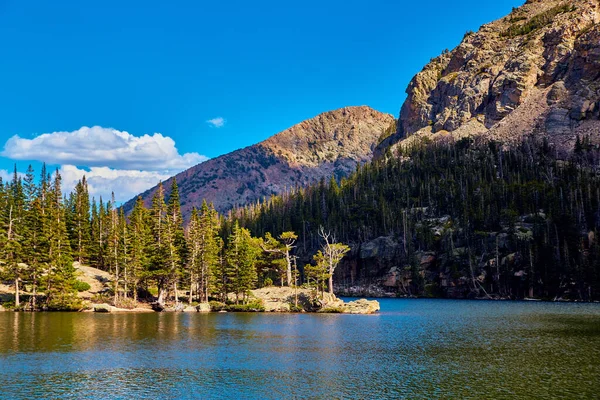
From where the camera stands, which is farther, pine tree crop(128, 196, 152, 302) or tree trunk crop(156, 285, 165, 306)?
tree trunk crop(156, 285, 165, 306)

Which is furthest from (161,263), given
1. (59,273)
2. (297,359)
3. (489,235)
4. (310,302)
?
(489,235)

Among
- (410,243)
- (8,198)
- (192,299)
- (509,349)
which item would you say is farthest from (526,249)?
(8,198)

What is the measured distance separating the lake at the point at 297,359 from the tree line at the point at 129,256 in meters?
15.9

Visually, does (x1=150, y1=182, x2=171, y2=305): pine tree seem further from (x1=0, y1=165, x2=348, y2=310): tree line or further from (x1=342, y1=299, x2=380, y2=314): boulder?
(x1=342, y1=299, x2=380, y2=314): boulder

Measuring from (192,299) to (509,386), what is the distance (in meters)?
87.0

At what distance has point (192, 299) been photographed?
115062mm

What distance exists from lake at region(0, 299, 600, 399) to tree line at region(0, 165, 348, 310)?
52.1ft

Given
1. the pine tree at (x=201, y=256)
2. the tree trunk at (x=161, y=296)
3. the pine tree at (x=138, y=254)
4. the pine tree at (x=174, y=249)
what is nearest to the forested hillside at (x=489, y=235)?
the pine tree at (x=201, y=256)

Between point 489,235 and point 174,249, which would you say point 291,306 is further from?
point 489,235

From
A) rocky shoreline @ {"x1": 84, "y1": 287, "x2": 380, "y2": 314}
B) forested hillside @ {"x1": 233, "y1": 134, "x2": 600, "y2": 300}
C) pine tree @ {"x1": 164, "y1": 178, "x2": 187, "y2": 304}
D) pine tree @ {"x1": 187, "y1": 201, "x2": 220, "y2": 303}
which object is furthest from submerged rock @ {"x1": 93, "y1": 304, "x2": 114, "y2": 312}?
forested hillside @ {"x1": 233, "y1": 134, "x2": 600, "y2": 300}

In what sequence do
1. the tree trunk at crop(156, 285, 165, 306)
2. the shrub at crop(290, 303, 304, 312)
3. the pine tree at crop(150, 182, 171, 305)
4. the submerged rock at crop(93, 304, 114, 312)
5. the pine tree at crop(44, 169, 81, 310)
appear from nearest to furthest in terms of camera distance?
the pine tree at crop(44, 169, 81, 310) → the submerged rock at crop(93, 304, 114, 312) → the pine tree at crop(150, 182, 171, 305) → the tree trunk at crop(156, 285, 165, 306) → the shrub at crop(290, 303, 304, 312)

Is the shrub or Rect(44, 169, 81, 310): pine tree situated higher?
Rect(44, 169, 81, 310): pine tree

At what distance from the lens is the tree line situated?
9256 centimetres

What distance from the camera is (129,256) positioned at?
99.4 m
